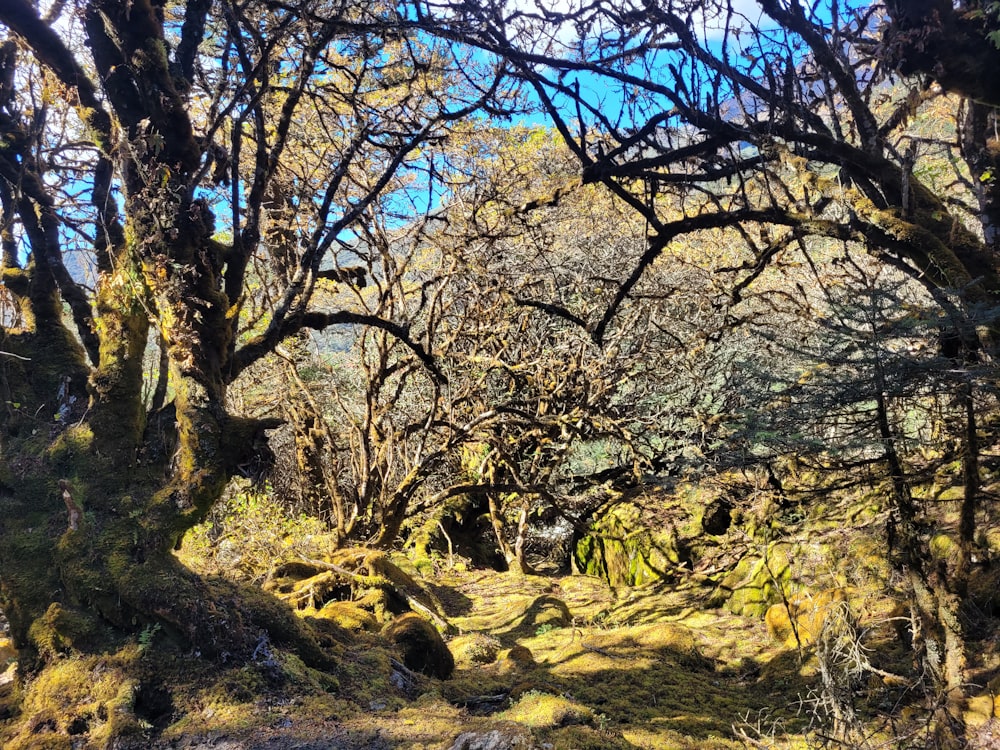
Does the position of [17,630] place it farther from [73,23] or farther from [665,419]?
[665,419]

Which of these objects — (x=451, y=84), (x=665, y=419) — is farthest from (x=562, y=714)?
(x=665, y=419)

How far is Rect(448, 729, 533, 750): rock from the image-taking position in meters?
2.54

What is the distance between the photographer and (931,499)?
553 centimetres

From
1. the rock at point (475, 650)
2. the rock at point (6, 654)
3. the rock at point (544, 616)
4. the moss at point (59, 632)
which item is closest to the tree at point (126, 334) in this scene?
the moss at point (59, 632)

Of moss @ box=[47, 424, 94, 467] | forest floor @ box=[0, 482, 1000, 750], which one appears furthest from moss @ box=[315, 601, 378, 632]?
moss @ box=[47, 424, 94, 467]

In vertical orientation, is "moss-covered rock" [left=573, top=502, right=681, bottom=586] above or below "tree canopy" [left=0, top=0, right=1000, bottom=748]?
below

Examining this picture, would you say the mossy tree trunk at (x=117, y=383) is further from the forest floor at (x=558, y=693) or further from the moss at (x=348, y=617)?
the moss at (x=348, y=617)

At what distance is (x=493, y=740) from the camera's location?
2.58 meters

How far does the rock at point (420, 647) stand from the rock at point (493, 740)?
1.91 m

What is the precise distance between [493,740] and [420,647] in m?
2.13

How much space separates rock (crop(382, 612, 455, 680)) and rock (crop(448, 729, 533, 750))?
6.25 ft

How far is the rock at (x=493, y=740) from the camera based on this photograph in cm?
254

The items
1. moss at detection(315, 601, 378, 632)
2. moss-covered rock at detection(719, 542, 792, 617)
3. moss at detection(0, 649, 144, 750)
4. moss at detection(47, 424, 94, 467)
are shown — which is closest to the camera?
moss at detection(0, 649, 144, 750)

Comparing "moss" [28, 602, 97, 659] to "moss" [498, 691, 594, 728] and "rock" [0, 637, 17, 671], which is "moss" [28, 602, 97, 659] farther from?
"moss" [498, 691, 594, 728]
